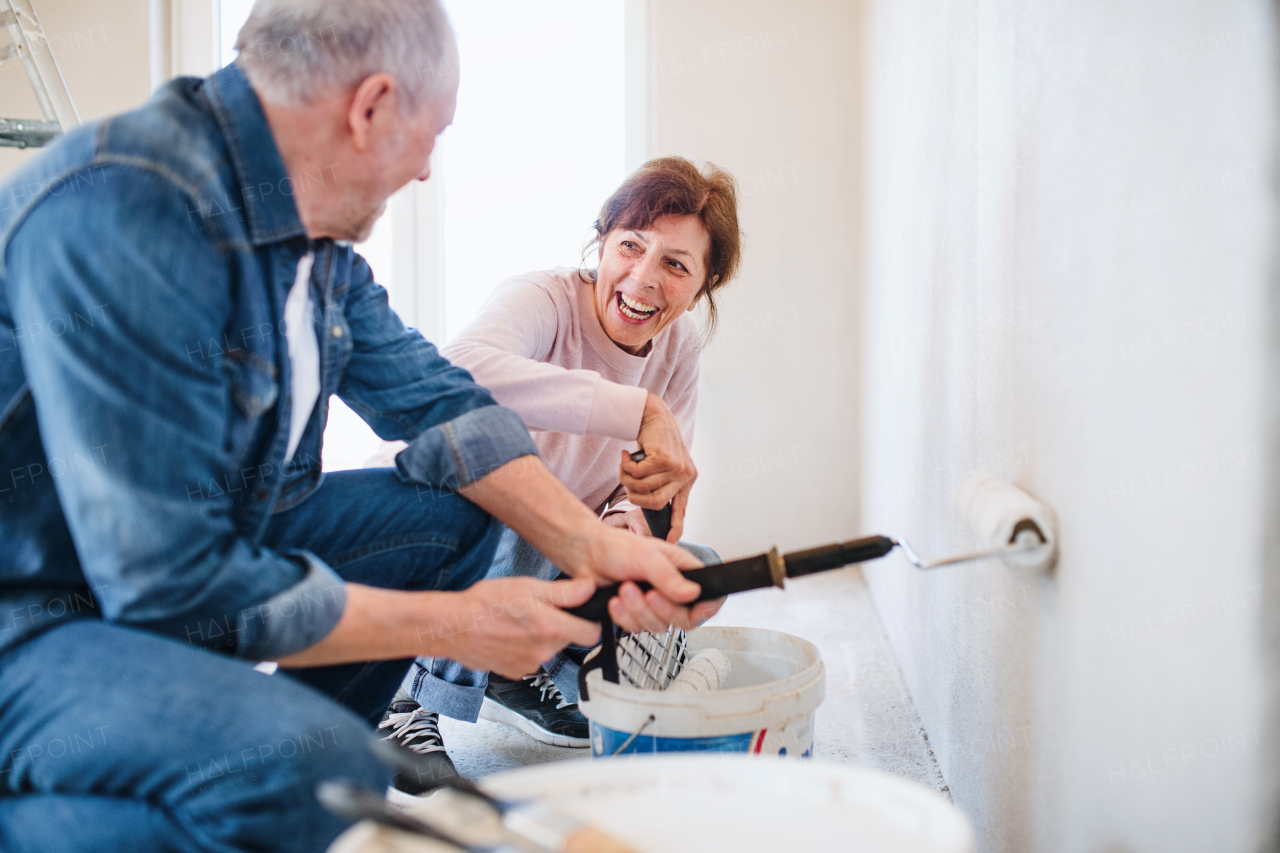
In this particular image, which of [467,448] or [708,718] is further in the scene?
[467,448]

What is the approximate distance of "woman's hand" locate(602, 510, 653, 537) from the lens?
4.58ft

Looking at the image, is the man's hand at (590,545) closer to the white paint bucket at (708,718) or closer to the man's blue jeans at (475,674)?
the white paint bucket at (708,718)

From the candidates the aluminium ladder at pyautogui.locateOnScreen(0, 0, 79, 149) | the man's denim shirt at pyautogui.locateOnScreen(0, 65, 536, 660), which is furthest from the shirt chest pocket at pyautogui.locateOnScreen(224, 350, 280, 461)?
the aluminium ladder at pyautogui.locateOnScreen(0, 0, 79, 149)

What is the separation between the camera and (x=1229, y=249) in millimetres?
479

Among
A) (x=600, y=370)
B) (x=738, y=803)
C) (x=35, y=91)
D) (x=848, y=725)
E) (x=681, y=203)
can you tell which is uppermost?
(x=35, y=91)

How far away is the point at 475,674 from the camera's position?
4.27ft

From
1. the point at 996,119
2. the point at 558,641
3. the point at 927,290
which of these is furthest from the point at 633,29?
the point at 558,641

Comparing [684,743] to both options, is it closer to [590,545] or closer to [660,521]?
[590,545]

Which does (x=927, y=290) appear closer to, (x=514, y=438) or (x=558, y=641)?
(x=514, y=438)

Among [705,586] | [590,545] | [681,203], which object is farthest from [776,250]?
[705,586]

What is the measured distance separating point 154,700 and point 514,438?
51cm

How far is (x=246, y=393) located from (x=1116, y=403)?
70 centimetres

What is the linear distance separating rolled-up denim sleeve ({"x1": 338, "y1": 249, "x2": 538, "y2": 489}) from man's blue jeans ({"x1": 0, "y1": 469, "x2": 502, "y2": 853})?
16.0 inches

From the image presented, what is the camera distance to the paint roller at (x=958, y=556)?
2.45 ft
